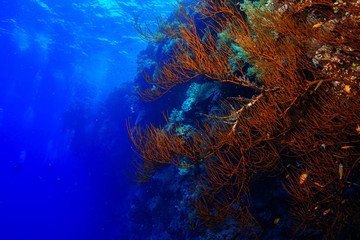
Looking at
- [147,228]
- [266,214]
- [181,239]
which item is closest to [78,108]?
[147,228]

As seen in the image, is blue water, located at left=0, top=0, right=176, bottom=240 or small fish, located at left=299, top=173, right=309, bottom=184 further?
blue water, located at left=0, top=0, right=176, bottom=240

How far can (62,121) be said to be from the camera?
2608cm

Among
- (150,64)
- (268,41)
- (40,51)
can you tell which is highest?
(40,51)

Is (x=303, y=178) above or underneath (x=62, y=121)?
underneath

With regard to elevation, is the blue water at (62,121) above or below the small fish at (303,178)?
above

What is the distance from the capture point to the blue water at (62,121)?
1898 cm

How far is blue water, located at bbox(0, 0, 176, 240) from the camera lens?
62.3ft

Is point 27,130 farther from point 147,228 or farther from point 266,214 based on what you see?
point 266,214

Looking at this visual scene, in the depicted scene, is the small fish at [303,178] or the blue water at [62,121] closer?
the small fish at [303,178]

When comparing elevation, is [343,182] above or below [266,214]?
above

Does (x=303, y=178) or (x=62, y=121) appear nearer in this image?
(x=303, y=178)

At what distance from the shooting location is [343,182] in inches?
88.0

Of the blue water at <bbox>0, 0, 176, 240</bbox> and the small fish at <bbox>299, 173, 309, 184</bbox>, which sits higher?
the blue water at <bbox>0, 0, 176, 240</bbox>

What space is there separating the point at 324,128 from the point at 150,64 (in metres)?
13.3
